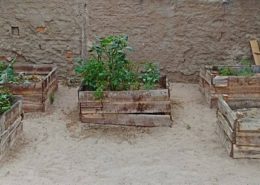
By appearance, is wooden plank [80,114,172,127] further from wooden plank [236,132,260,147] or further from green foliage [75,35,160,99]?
wooden plank [236,132,260,147]

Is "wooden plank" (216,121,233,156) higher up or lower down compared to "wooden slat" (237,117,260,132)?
lower down

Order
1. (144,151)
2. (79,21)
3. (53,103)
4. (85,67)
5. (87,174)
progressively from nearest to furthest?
(87,174), (144,151), (85,67), (53,103), (79,21)

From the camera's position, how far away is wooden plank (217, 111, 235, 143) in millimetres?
3930

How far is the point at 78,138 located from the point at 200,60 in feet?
7.75

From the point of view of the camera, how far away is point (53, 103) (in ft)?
18.1

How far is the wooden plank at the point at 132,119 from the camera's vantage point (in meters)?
4.75

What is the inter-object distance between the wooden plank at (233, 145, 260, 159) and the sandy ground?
6 centimetres

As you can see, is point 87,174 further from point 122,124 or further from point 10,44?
point 10,44

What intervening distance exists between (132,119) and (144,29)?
180 centimetres

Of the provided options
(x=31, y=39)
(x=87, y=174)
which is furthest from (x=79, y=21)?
(x=87, y=174)

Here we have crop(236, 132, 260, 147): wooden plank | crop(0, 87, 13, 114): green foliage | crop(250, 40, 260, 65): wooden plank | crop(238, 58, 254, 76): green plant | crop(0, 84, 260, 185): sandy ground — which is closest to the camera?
crop(0, 84, 260, 185): sandy ground

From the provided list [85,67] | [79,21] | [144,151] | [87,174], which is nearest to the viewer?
[87,174]

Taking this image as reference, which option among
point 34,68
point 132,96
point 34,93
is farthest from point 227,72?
point 34,68

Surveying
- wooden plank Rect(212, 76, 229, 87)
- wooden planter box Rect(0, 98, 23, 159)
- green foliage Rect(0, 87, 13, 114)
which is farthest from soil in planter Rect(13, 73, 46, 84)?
wooden plank Rect(212, 76, 229, 87)
